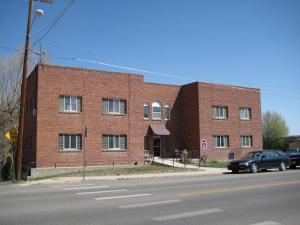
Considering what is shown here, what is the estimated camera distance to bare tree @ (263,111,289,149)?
71512mm

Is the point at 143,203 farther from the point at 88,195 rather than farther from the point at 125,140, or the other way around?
the point at 125,140

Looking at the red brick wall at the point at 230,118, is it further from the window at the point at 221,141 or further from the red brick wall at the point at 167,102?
the red brick wall at the point at 167,102

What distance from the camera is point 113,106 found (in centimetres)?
3178

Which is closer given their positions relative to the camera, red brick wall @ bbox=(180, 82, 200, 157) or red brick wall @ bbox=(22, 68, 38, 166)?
red brick wall @ bbox=(22, 68, 38, 166)

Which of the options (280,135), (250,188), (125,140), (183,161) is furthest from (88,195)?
(280,135)

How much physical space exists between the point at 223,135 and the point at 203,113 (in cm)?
344

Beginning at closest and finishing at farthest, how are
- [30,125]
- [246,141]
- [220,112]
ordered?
[30,125] < [220,112] < [246,141]

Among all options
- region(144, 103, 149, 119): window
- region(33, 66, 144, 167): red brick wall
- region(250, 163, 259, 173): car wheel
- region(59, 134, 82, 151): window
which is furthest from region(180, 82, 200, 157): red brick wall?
region(59, 134, 82, 151): window

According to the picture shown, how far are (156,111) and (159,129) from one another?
6.46ft

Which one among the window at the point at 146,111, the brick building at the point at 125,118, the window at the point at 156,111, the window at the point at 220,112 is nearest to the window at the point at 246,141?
the brick building at the point at 125,118

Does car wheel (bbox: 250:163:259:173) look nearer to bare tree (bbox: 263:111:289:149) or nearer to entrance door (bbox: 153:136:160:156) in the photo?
entrance door (bbox: 153:136:160:156)

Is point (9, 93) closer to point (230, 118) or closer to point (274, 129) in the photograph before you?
point (230, 118)

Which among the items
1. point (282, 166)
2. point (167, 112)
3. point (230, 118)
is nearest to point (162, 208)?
point (282, 166)

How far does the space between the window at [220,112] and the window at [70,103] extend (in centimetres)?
1434
